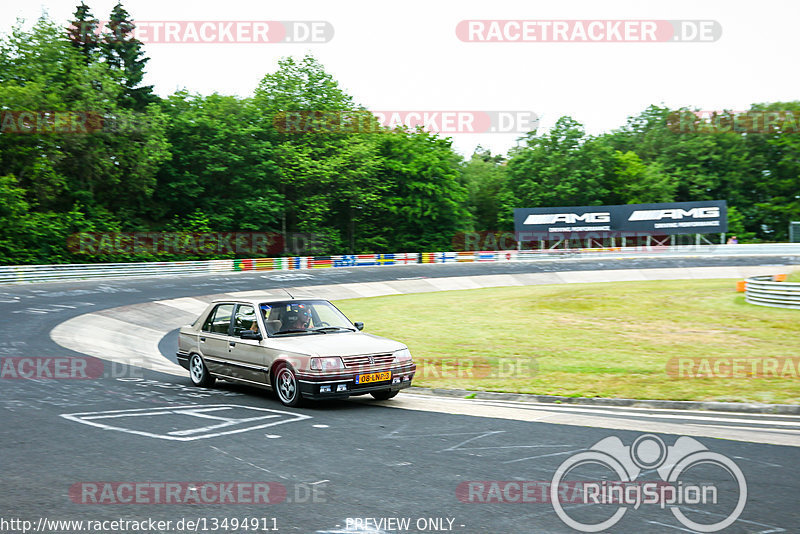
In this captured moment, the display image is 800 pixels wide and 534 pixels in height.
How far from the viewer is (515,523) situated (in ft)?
16.8

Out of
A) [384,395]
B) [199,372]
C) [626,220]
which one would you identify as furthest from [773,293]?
[626,220]

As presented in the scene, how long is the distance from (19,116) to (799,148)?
7915 centimetres

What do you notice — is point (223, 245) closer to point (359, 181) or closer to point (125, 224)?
point (125, 224)

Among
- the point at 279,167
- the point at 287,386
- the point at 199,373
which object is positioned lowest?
the point at 199,373

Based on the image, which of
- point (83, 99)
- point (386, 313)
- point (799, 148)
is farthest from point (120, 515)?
point (799, 148)

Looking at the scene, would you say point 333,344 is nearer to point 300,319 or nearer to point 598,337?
point 300,319

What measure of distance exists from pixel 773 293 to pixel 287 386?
19.6 m

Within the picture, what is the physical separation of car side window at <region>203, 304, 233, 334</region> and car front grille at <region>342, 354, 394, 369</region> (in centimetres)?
269

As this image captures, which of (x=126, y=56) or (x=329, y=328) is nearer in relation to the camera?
(x=329, y=328)

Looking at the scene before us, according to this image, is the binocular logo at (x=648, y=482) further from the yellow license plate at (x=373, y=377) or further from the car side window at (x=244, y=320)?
the car side window at (x=244, y=320)

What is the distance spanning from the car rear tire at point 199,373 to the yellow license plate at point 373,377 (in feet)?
10.7

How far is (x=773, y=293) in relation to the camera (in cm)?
2325

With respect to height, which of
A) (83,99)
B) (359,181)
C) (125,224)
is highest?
(83,99)

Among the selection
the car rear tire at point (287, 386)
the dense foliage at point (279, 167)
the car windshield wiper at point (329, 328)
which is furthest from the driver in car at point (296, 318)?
the dense foliage at point (279, 167)
